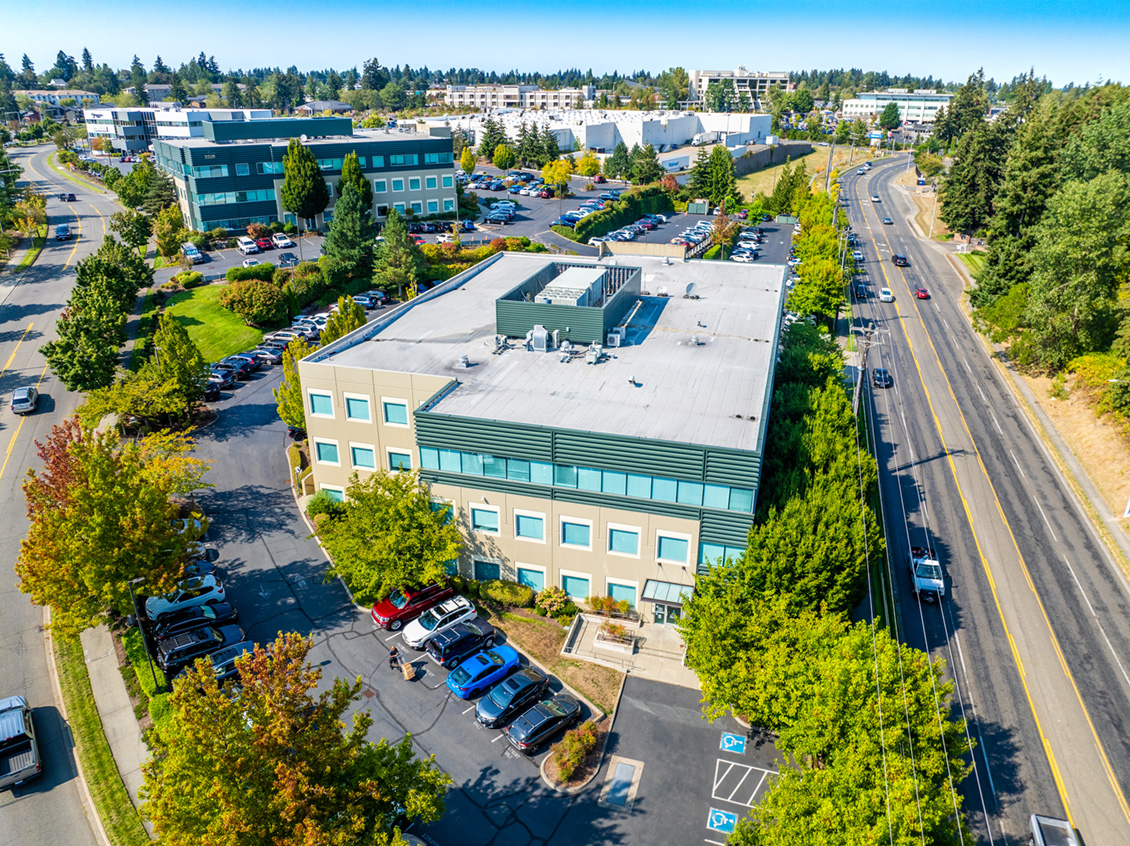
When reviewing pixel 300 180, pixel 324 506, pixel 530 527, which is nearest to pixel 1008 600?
pixel 530 527

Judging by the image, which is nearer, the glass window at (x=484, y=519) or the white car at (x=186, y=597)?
the white car at (x=186, y=597)

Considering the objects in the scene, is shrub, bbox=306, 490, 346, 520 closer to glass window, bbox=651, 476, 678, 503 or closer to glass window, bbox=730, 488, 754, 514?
glass window, bbox=651, 476, 678, 503

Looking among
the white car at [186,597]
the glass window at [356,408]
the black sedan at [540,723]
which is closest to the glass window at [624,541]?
the black sedan at [540,723]

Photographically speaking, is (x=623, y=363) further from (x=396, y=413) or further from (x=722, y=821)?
(x=722, y=821)

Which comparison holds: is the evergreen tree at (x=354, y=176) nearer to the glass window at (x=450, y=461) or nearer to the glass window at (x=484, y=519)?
the glass window at (x=450, y=461)

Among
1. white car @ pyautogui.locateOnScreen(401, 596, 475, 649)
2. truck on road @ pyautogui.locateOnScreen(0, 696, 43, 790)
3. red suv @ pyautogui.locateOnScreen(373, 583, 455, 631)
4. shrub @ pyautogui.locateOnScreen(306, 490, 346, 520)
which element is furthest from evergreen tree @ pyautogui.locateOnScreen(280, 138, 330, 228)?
truck on road @ pyautogui.locateOnScreen(0, 696, 43, 790)

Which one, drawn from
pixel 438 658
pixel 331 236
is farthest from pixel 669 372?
pixel 331 236
